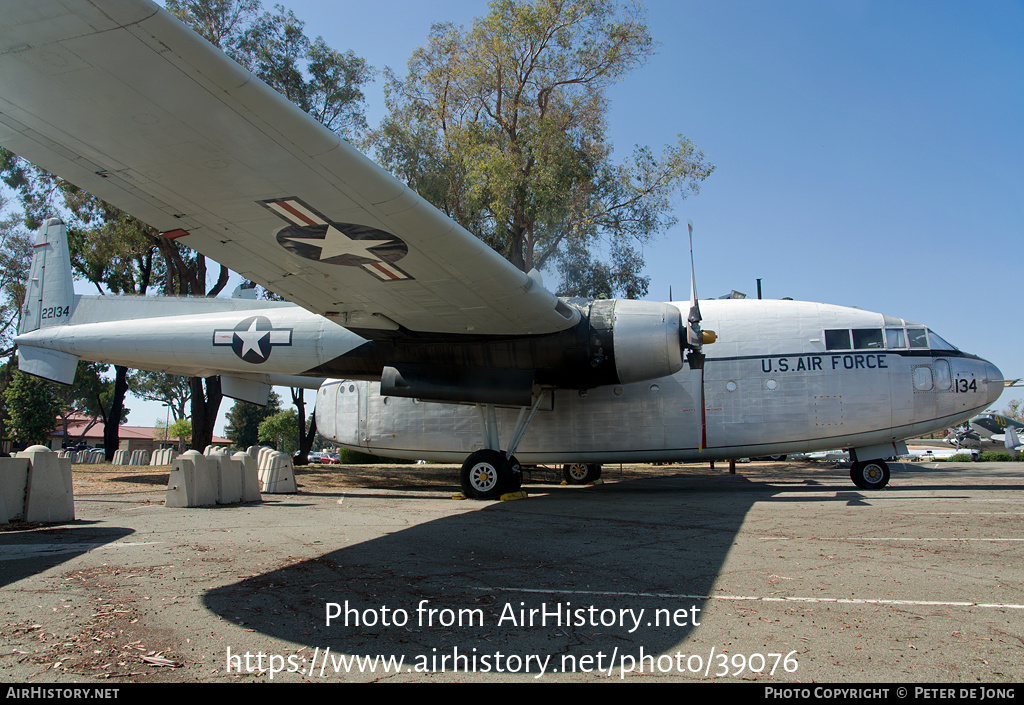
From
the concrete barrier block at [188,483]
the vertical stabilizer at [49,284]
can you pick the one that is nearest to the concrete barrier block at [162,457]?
the vertical stabilizer at [49,284]

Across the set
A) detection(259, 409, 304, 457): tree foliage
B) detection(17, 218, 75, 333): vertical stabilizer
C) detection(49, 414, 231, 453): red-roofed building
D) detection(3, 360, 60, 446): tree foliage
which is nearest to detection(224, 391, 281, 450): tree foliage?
detection(49, 414, 231, 453): red-roofed building

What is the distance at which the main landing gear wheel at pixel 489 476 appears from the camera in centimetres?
1107

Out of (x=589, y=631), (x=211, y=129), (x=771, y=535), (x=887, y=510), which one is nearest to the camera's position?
(x=589, y=631)

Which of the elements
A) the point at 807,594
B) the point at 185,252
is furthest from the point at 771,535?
the point at 185,252

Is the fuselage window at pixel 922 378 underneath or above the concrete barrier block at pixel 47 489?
above

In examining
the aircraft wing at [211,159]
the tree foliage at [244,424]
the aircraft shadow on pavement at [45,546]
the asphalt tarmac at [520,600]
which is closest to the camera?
the asphalt tarmac at [520,600]

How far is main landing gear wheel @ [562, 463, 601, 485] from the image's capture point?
15.7 m

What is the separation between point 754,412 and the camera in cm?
1178

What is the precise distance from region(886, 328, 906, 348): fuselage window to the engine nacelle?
173 inches

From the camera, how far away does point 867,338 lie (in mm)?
11547

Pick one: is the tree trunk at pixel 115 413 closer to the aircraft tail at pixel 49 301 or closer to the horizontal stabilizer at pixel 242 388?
the aircraft tail at pixel 49 301

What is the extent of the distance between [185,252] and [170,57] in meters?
24.8

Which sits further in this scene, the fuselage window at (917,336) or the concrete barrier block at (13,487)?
the fuselage window at (917,336)
